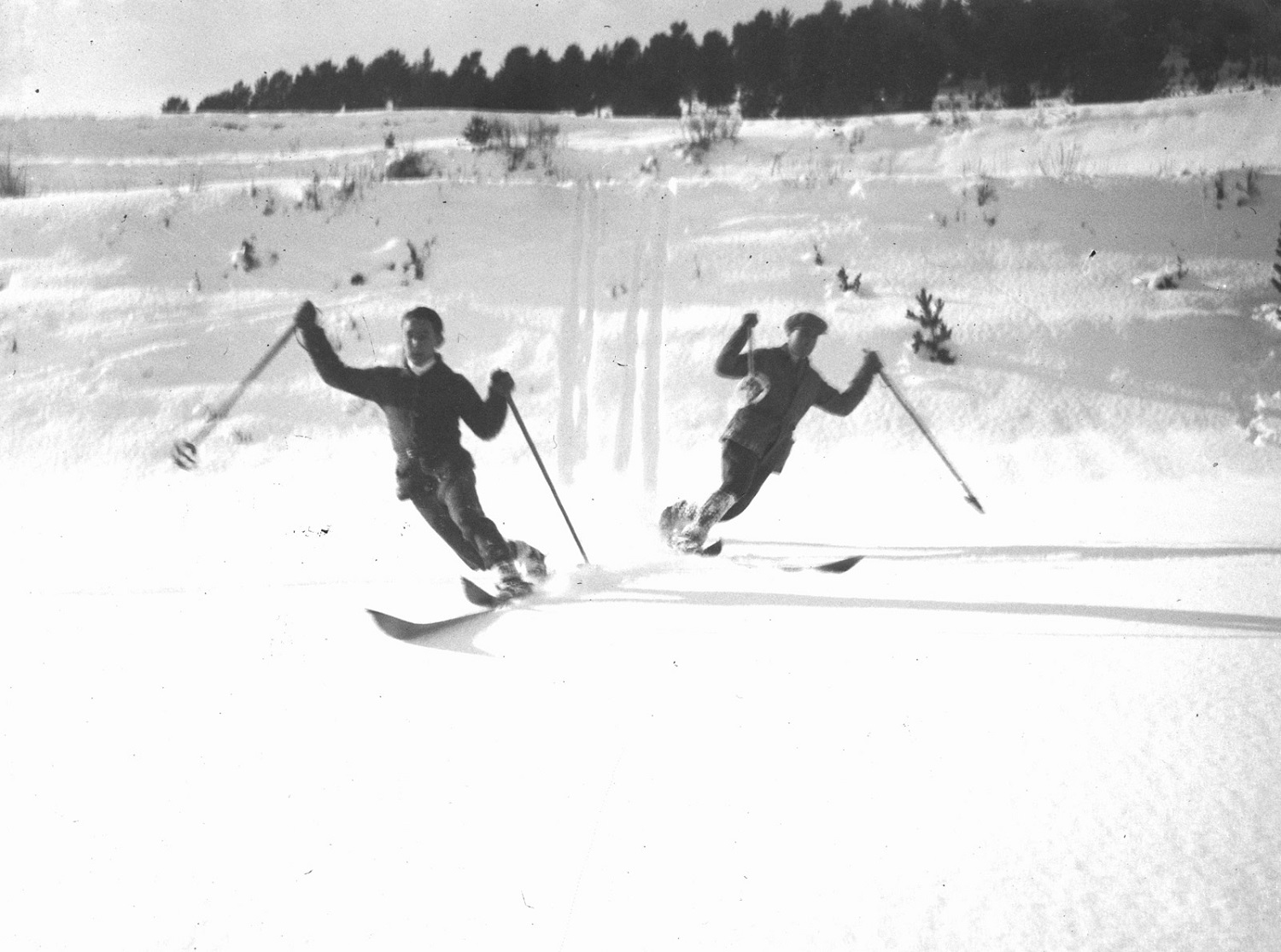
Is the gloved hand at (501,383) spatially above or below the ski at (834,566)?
above

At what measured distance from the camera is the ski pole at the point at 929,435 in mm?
5699

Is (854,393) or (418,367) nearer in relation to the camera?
(418,367)

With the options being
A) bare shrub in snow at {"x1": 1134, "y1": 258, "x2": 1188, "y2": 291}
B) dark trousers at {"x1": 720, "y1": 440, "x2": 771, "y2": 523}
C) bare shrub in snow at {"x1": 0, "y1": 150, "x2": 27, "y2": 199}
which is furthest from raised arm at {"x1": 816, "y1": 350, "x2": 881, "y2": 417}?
bare shrub in snow at {"x1": 0, "y1": 150, "x2": 27, "y2": 199}

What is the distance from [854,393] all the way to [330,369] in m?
2.68

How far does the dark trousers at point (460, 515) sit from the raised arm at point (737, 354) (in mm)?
1417

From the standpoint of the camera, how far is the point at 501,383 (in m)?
5.20

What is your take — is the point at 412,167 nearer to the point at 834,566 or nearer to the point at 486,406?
the point at 486,406

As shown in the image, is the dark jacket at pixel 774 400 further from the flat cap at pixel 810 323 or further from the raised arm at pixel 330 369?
the raised arm at pixel 330 369

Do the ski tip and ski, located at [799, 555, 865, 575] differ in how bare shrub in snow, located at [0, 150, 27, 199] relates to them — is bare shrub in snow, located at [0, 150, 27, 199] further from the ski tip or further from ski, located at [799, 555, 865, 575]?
the ski tip

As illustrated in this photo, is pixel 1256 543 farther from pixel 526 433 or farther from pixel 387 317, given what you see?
pixel 387 317

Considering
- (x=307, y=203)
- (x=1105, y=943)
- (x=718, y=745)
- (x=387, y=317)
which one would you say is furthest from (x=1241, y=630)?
(x=307, y=203)

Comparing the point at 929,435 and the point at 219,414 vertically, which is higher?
the point at 219,414

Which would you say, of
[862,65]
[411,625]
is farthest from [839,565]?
[862,65]

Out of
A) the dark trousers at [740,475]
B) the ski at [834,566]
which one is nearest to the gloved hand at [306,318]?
the dark trousers at [740,475]
